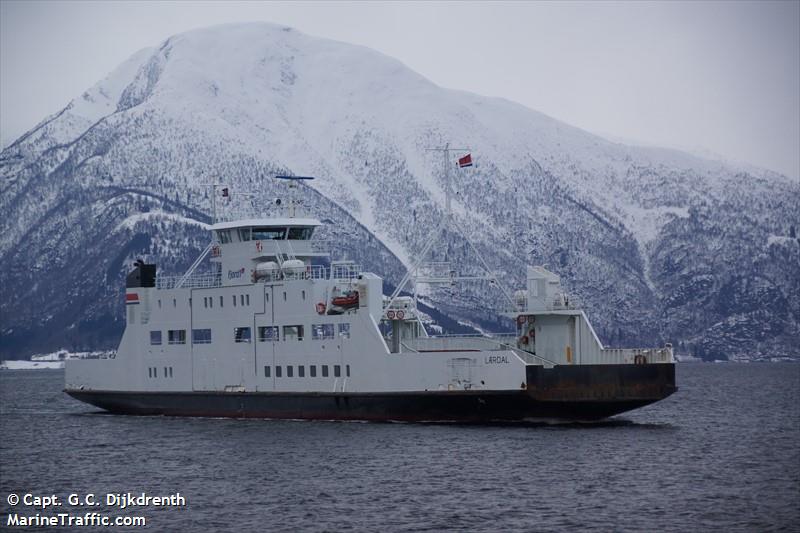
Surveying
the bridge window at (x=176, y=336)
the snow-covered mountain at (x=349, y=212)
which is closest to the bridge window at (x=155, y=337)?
the bridge window at (x=176, y=336)

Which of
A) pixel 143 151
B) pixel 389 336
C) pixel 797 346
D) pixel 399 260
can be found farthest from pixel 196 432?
pixel 797 346

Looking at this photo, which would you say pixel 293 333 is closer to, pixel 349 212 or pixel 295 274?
pixel 295 274

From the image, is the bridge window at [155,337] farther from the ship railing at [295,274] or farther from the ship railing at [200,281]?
the ship railing at [295,274]

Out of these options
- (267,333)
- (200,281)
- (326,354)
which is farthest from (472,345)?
(200,281)

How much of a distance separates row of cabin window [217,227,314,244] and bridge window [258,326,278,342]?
3999 millimetres

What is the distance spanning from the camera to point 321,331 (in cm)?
5088

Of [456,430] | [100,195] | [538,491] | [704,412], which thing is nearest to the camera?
[538,491]

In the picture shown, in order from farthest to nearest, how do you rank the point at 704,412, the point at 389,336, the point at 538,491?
the point at 704,412, the point at 389,336, the point at 538,491

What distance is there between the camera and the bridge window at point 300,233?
5475 centimetres

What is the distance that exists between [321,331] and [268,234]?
581 centimetres

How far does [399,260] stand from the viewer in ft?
573

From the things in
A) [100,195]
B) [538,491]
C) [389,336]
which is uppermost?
[100,195]

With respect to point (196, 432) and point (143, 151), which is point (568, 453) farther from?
point (143, 151)

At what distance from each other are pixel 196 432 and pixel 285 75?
471ft
